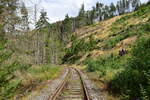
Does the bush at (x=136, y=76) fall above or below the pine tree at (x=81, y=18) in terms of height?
below

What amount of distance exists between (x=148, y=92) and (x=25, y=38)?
556 centimetres

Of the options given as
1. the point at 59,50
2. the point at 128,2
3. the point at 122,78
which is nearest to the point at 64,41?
the point at 59,50

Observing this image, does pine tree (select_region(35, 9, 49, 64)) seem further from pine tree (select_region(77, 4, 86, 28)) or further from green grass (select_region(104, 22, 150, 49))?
pine tree (select_region(77, 4, 86, 28))

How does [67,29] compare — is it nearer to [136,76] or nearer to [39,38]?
[39,38]

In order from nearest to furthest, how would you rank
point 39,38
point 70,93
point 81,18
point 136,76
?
point 136,76 → point 70,93 → point 39,38 → point 81,18

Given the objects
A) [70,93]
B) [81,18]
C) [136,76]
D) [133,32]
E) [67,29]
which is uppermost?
[81,18]

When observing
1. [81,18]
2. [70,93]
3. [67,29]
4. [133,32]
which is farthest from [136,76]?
[81,18]

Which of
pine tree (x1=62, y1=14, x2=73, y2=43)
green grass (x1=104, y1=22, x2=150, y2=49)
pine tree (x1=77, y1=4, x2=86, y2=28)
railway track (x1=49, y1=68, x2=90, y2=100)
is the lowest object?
railway track (x1=49, y1=68, x2=90, y2=100)

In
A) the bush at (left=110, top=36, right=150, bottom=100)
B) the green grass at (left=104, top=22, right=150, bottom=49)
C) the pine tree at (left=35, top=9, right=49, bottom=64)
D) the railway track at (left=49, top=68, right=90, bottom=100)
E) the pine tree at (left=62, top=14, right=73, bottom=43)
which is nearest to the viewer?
the bush at (left=110, top=36, right=150, bottom=100)

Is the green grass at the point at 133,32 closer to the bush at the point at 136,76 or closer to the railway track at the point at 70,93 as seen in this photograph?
the railway track at the point at 70,93

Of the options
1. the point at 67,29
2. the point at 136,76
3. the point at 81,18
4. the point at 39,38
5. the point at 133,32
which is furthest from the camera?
the point at 81,18

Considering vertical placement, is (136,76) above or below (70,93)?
above

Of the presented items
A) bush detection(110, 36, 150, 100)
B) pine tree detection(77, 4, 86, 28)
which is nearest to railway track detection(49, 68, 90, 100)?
bush detection(110, 36, 150, 100)

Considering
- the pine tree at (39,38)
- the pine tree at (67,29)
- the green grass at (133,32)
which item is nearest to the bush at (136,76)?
the green grass at (133,32)
